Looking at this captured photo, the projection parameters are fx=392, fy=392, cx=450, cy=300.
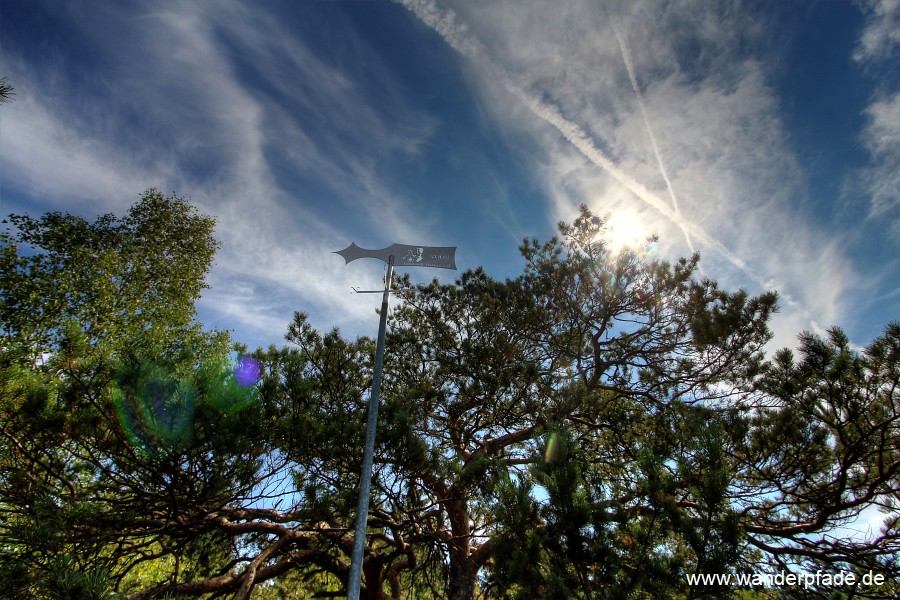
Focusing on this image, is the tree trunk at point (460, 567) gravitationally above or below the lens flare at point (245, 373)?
below

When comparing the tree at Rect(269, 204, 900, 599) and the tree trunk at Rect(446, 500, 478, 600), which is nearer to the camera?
the tree at Rect(269, 204, 900, 599)

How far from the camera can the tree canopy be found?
2.94 meters

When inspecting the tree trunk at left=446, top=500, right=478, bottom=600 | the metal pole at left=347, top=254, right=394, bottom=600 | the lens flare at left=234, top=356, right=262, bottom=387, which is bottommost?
the tree trunk at left=446, top=500, right=478, bottom=600

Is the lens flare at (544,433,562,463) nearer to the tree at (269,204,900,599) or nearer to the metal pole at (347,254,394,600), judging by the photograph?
the tree at (269,204,900,599)

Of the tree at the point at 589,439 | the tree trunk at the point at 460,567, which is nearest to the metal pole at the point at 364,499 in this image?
the tree at the point at 589,439

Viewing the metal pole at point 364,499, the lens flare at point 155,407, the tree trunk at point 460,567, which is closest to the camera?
the metal pole at point 364,499

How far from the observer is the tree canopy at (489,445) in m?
2.94

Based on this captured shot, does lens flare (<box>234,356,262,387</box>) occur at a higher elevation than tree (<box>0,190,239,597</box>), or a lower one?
higher

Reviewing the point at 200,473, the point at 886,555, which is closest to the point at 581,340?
the point at 886,555

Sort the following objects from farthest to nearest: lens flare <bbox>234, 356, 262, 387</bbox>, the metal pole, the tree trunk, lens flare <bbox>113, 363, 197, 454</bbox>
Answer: the tree trunk
lens flare <bbox>234, 356, 262, 387</bbox>
lens flare <bbox>113, 363, 197, 454</bbox>
the metal pole

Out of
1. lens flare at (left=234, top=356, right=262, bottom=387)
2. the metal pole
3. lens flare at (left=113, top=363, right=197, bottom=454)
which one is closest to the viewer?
the metal pole

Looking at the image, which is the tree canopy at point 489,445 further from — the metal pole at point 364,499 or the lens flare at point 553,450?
the metal pole at point 364,499

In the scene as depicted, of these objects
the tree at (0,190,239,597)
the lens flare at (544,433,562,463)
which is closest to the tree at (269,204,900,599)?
the lens flare at (544,433,562,463)

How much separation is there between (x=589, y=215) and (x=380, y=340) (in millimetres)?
4226
